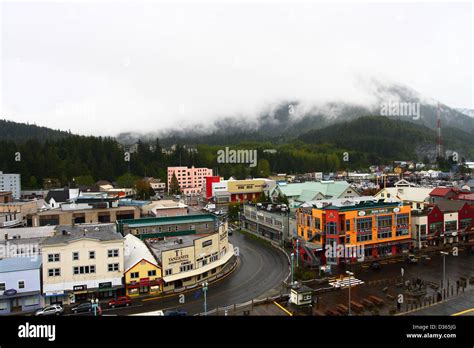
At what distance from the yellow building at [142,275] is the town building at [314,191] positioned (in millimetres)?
20932

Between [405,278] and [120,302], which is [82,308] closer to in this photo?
[120,302]

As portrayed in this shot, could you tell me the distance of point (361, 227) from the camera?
961 inches

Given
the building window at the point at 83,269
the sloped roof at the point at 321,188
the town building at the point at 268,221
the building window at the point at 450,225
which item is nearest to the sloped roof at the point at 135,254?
the building window at the point at 83,269

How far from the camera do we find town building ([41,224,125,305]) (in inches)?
690

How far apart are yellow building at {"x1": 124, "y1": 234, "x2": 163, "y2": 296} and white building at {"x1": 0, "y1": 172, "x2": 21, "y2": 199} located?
1838 inches

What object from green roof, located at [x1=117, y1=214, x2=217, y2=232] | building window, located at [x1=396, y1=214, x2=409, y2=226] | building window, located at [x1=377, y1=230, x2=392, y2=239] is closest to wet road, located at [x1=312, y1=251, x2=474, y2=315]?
building window, located at [x1=377, y1=230, x2=392, y2=239]

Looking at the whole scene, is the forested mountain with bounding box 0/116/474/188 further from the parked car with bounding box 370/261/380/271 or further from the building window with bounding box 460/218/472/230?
the building window with bounding box 460/218/472/230

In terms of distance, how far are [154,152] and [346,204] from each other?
218 feet

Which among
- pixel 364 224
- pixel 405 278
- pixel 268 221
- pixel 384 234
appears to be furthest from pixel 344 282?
pixel 268 221

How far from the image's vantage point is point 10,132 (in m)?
116

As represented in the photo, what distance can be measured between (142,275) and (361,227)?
1449 cm

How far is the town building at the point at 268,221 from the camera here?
1165 inches

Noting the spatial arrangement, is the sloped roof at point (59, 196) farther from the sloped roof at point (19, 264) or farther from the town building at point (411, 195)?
the town building at point (411, 195)
